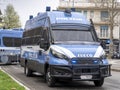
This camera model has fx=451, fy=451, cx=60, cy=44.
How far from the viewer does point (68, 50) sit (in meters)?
16.3

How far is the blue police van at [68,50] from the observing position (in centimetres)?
1617

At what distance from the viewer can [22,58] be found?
24984mm

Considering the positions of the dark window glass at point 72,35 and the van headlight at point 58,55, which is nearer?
the van headlight at point 58,55

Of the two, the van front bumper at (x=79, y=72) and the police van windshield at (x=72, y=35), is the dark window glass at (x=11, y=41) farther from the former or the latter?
the van front bumper at (x=79, y=72)

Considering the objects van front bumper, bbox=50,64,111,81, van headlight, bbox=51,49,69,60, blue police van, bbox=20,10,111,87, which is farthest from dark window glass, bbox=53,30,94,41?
van front bumper, bbox=50,64,111,81

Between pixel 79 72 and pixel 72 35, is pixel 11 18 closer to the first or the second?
pixel 72 35

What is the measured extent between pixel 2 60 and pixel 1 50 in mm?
853

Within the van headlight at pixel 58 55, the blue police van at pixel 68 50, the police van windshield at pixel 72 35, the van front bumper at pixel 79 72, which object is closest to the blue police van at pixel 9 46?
the blue police van at pixel 68 50

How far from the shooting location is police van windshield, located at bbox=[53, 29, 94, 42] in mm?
17608

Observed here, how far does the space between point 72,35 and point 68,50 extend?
1588 mm

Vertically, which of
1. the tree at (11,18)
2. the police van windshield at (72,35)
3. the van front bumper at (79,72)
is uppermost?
the police van windshield at (72,35)

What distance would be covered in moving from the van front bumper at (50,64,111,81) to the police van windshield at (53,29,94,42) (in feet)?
5.29

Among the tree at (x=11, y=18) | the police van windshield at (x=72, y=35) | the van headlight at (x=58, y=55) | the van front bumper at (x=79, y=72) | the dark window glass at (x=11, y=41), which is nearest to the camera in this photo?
the van front bumper at (x=79, y=72)

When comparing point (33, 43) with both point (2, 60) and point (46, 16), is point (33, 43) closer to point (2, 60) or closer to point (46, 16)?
point (46, 16)
